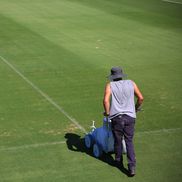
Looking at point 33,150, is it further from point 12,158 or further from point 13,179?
point 13,179

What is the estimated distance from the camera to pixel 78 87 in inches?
554

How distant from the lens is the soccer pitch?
9250 millimetres

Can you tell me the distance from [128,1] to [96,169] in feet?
83.4

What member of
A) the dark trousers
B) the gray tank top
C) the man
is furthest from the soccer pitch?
the gray tank top

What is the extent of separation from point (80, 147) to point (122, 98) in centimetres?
176

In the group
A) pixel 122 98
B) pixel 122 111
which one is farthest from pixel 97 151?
pixel 122 98

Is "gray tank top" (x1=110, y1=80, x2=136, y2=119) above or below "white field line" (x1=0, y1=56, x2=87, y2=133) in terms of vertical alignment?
above

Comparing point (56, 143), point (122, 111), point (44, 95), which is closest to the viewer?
point (122, 111)

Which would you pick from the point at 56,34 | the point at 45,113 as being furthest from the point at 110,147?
the point at 56,34

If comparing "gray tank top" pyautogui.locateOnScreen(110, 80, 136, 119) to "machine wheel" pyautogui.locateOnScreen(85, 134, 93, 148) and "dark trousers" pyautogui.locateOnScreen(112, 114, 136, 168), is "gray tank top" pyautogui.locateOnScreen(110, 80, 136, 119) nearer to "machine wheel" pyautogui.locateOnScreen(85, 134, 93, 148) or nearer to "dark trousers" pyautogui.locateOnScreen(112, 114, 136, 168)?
"dark trousers" pyautogui.locateOnScreen(112, 114, 136, 168)

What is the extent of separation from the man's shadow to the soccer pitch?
0.02 metres

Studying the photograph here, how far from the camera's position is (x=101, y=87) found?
14.2 metres

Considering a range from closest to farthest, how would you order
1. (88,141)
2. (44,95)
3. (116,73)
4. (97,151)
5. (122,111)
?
1. (122,111)
2. (116,73)
3. (97,151)
4. (88,141)
5. (44,95)

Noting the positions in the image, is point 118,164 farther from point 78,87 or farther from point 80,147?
point 78,87
